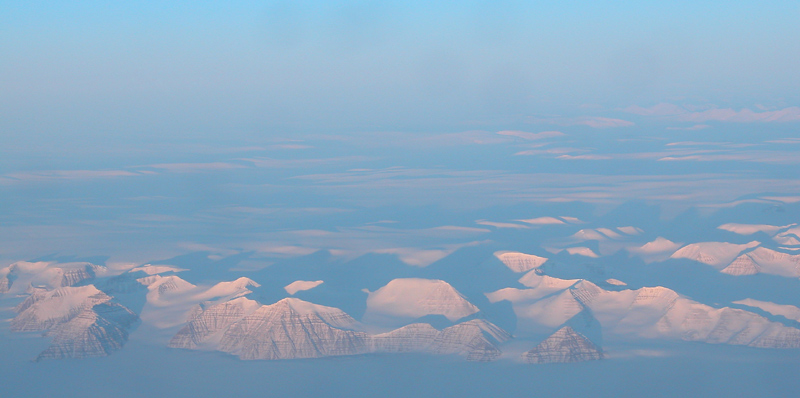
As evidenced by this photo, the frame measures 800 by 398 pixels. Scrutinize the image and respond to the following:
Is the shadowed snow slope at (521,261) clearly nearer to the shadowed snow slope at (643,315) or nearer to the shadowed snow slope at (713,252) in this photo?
the shadowed snow slope at (643,315)

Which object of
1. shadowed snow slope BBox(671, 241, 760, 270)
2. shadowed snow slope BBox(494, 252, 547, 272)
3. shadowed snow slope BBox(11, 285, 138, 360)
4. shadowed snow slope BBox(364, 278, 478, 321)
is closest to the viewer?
shadowed snow slope BBox(11, 285, 138, 360)

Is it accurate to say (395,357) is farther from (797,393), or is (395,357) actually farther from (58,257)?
(58,257)

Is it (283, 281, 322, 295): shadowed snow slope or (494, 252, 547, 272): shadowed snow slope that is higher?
(494, 252, 547, 272): shadowed snow slope

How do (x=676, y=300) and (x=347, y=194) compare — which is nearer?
(x=676, y=300)

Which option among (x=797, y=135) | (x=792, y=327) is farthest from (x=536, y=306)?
(x=797, y=135)

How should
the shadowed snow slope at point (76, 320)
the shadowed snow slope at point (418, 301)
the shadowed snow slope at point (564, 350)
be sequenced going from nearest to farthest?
the shadowed snow slope at point (564, 350), the shadowed snow slope at point (76, 320), the shadowed snow slope at point (418, 301)

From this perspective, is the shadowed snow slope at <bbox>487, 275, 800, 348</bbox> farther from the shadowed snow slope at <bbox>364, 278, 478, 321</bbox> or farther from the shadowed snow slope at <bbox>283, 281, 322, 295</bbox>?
the shadowed snow slope at <bbox>283, 281, 322, 295</bbox>

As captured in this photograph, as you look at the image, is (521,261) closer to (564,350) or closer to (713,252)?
(713,252)

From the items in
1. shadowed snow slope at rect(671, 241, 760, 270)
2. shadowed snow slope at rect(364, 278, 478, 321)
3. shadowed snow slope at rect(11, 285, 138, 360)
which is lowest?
shadowed snow slope at rect(11, 285, 138, 360)

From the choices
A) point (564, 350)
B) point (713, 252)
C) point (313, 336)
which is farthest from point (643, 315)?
point (313, 336)

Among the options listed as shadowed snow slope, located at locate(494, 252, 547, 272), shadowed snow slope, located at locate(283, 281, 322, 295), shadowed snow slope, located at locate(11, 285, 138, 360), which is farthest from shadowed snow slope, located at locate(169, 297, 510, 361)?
shadowed snow slope, located at locate(494, 252, 547, 272)

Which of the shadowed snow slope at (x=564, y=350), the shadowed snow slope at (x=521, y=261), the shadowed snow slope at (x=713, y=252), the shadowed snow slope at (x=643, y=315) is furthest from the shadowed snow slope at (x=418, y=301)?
the shadowed snow slope at (x=713, y=252)
